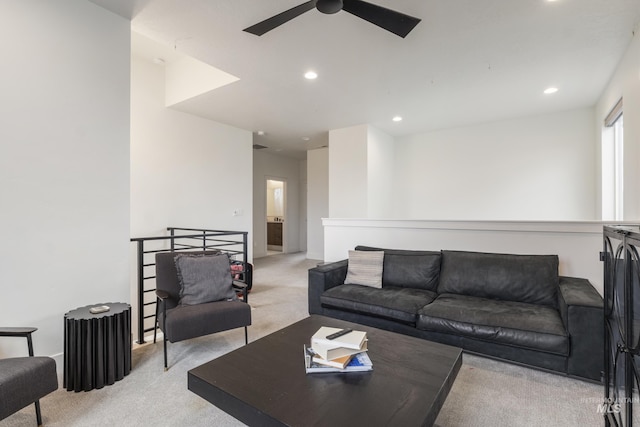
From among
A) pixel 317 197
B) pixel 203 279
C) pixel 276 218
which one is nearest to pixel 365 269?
pixel 203 279

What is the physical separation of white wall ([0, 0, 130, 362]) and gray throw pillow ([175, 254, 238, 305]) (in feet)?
1.49

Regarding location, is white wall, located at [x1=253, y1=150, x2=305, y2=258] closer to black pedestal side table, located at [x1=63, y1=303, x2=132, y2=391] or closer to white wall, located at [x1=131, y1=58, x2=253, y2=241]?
white wall, located at [x1=131, y1=58, x2=253, y2=241]

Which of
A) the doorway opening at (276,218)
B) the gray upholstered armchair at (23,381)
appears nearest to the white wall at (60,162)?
the gray upholstered armchair at (23,381)

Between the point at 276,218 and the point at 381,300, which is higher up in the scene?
the point at 276,218

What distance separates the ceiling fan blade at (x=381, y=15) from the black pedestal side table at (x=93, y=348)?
8.62ft

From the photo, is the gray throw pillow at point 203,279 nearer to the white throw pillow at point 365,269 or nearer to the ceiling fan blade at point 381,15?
the white throw pillow at point 365,269

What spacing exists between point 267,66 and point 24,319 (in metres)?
2.96

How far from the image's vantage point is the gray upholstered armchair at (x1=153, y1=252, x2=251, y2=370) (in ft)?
7.32

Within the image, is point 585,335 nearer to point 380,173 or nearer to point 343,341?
point 343,341

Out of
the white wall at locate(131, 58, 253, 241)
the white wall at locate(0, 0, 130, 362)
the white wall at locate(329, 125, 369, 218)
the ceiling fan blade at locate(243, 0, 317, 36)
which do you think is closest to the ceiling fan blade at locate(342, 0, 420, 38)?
the ceiling fan blade at locate(243, 0, 317, 36)

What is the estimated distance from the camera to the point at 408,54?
2.94 m

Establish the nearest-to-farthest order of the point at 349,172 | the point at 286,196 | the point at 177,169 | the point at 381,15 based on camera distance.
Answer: the point at 381,15 < the point at 177,169 < the point at 349,172 < the point at 286,196

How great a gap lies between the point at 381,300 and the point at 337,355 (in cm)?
138

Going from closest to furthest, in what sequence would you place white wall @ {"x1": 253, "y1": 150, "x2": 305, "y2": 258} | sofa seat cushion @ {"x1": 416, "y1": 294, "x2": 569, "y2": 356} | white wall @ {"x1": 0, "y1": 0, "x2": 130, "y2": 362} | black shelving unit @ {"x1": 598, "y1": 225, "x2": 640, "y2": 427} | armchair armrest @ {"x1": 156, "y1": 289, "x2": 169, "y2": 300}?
black shelving unit @ {"x1": 598, "y1": 225, "x2": 640, "y2": 427} < white wall @ {"x1": 0, "y1": 0, "x2": 130, "y2": 362} < sofa seat cushion @ {"x1": 416, "y1": 294, "x2": 569, "y2": 356} < armchair armrest @ {"x1": 156, "y1": 289, "x2": 169, "y2": 300} < white wall @ {"x1": 253, "y1": 150, "x2": 305, "y2": 258}
